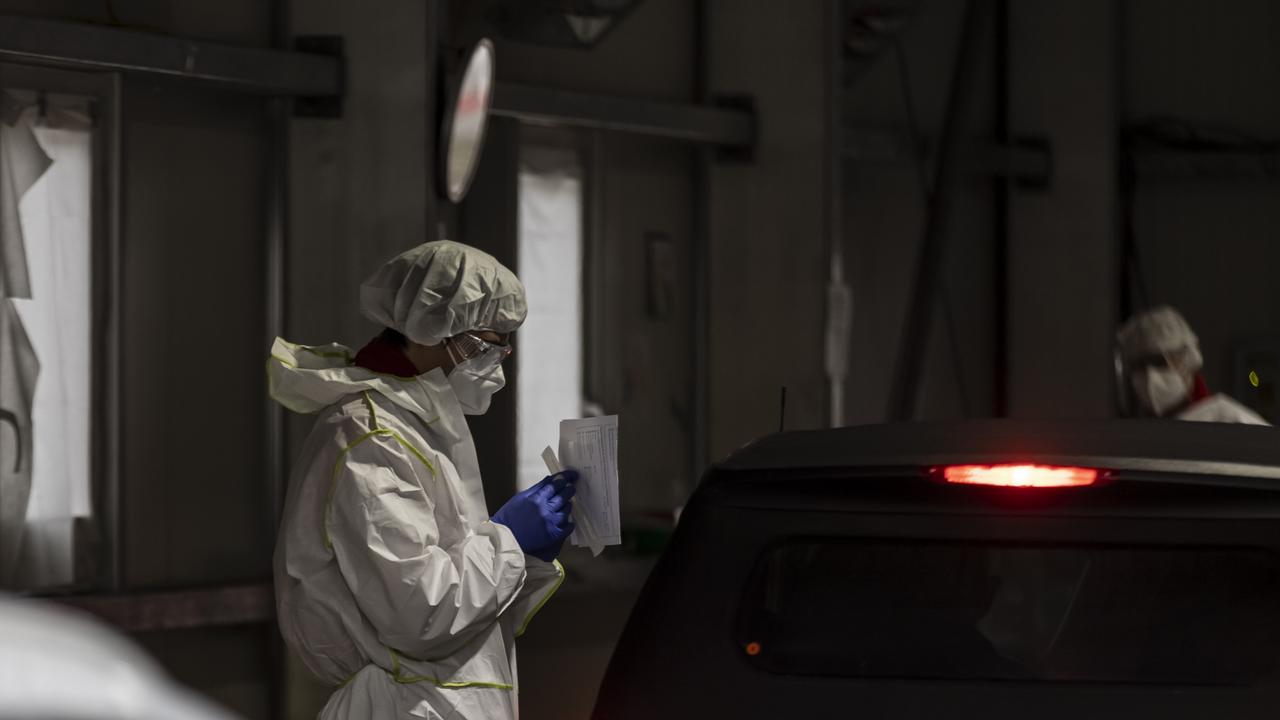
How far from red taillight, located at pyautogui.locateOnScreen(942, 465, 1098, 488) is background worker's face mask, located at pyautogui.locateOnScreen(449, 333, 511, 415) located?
120 cm

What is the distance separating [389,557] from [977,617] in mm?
1045

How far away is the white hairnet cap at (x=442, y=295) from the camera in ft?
11.3

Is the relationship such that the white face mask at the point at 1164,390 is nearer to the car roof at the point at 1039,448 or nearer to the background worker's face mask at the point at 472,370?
the background worker's face mask at the point at 472,370

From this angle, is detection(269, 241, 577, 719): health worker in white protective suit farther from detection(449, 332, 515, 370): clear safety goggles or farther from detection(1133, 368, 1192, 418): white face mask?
detection(1133, 368, 1192, 418): white face mask

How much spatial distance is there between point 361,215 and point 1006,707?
416 cm

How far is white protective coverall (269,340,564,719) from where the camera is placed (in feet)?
10.4

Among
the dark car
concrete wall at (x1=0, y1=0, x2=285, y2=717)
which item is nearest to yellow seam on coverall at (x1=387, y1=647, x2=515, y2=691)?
the dark car

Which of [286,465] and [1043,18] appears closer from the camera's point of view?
[286,465]

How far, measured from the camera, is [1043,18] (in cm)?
1012

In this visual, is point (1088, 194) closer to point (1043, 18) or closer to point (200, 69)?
point (1043, 18)

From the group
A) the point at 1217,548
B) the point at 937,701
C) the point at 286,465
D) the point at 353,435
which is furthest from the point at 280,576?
the point at 286,465

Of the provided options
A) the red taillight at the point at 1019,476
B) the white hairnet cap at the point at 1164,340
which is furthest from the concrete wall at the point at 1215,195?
the red taillight at the point at 1019,476

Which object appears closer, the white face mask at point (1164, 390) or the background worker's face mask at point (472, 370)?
the background worker's face mask at point (472, 370)

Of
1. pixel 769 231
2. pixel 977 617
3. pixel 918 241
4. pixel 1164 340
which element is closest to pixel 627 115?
pixel 769 231
